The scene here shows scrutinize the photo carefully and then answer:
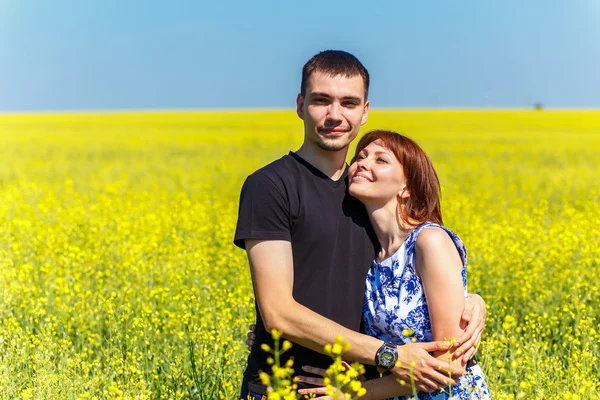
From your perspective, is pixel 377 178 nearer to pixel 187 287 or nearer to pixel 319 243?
pixel 319 243

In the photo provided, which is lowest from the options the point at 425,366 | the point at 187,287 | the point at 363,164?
the point at 187,287

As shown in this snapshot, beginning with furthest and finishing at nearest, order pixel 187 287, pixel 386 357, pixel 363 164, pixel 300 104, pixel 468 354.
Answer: pixel 187 287 → pixel 300 104 → pixel 363 164 → pixel 468 354 → pixel 386 357

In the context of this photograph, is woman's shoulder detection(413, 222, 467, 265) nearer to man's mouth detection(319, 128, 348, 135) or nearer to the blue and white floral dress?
the blue and white floral dress

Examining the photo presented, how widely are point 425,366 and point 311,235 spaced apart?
74cm

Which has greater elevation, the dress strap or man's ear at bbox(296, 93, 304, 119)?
man's ear at bbox(296, 93, 304, 119)

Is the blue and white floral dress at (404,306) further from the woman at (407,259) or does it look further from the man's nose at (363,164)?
the man's nose at (363,164)

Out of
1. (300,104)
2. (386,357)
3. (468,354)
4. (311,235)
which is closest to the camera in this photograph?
(386,357)

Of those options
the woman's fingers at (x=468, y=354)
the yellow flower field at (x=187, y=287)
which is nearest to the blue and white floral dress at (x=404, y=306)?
the woman's fingers at (x=468, y=354)

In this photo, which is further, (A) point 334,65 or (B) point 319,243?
(A) point 334,65

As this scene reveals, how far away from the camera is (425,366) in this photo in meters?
3.27

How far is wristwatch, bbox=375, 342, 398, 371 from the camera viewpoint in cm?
327

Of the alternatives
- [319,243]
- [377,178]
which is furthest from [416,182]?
[319,243]

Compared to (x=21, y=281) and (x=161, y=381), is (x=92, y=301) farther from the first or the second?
(x=161, y=381)

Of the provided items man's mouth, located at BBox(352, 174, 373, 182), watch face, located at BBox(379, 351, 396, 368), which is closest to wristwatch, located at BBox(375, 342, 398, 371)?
watch face, located at BBox(379, 351, 396, 368)
